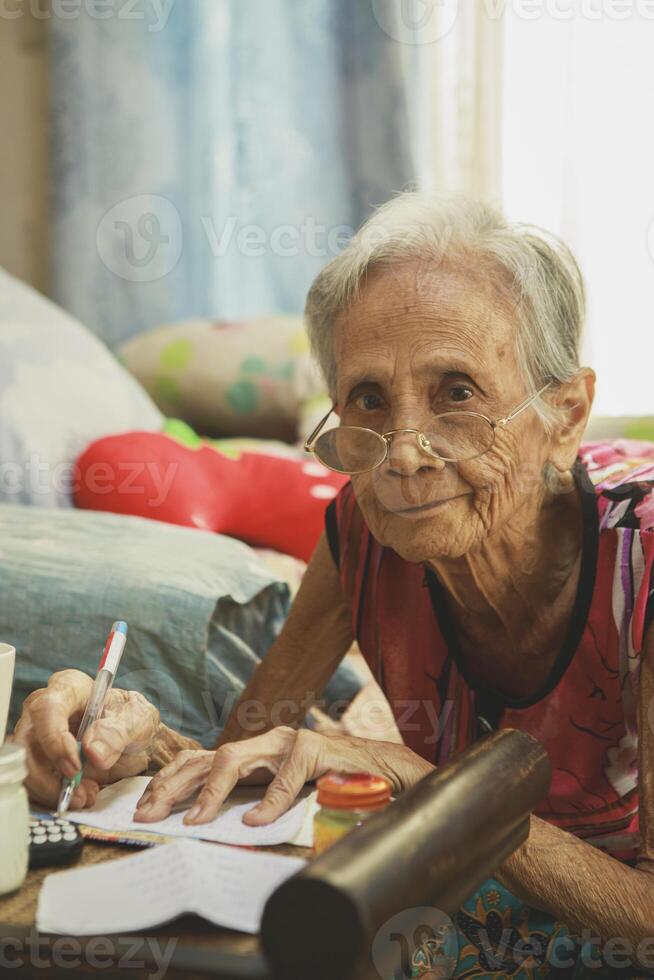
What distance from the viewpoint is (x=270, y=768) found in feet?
2.91

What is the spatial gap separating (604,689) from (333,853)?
0.63 meters

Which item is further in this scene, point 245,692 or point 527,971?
point 245,692

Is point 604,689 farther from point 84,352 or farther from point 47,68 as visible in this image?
point 47,68

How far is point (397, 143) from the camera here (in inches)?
115

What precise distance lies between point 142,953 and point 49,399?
1.45 m

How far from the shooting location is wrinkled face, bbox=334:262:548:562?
1.09 meters

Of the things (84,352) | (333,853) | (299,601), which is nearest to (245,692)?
(299,601)

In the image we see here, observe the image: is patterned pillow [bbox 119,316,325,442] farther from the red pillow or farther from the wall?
the wall

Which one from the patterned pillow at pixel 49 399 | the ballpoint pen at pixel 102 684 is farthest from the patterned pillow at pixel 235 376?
the ballpoint pen at pixel 102 684

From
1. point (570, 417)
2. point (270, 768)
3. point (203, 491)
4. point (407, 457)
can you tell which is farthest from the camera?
point (203, 491)

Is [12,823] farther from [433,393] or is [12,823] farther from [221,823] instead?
[433,393]

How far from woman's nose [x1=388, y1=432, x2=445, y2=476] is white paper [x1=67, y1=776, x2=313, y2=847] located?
354mm

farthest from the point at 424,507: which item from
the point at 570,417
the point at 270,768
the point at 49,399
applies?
the point at 49,399

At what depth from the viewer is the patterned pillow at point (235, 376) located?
8.08 feet
